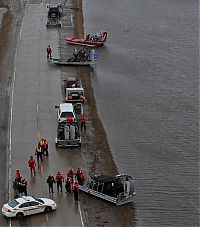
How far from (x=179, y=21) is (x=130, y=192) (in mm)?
55533

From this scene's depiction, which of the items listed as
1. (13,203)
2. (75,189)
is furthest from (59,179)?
(13,203)

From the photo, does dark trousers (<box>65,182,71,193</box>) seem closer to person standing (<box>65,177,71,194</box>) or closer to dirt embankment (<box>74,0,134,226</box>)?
person standing (<box>65,177,71,194</box>)

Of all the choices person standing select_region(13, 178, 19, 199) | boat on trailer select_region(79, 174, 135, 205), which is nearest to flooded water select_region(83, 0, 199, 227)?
boat on trailer select_region(79, 174, 135, 205)

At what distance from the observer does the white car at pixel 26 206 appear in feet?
131

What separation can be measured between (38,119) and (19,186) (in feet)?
52.1

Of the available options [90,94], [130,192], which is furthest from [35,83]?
[130,192]

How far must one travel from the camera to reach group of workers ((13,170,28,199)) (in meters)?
42.5

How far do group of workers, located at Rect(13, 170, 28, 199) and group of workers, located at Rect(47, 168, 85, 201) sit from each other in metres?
1.71

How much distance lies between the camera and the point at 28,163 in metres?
48.2

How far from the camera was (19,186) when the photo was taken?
42438mm

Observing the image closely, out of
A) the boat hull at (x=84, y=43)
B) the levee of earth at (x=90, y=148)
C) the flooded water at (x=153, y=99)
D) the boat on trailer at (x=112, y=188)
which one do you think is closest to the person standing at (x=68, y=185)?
the levee of earth at (x=90, y=148)

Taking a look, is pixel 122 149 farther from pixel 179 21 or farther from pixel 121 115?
pixel 179 21

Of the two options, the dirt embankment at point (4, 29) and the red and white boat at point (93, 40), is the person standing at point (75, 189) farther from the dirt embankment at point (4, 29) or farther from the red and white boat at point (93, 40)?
the red and white boat at point (93, 40)

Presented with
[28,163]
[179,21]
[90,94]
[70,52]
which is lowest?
[28,163]
